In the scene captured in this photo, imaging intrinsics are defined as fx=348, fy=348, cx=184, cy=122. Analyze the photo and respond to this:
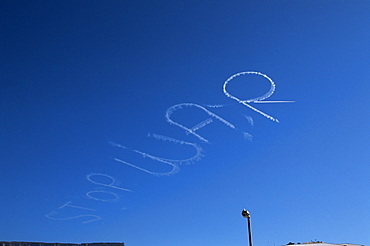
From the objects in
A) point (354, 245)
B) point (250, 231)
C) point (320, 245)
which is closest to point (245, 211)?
point (250, 231)

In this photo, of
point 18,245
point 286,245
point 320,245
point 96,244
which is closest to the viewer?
point 320,245

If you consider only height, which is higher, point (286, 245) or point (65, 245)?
point (65, 245)

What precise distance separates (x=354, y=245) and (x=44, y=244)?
3256 inches

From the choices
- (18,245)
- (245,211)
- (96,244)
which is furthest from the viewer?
(96,244)

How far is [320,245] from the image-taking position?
47.2 meters

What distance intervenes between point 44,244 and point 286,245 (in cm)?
7191

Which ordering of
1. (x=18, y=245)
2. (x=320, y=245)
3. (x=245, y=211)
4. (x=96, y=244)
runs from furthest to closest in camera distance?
(x=96, y=244), (x=18, y=245), (x=320, y=245), (x=245, y=211)

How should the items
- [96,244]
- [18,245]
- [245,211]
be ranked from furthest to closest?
[96,244] < [18,245] < [245,211]

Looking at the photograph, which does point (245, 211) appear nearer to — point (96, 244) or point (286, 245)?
point (286, 245)

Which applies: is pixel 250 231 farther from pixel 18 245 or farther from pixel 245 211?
pixel 18 245

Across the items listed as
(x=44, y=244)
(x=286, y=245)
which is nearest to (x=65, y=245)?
(x=44, y=244)

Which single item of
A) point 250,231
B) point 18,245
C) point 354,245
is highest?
point 18,245

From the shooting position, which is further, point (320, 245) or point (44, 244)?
point (44, 244)

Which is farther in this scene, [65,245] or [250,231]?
[65,245]
